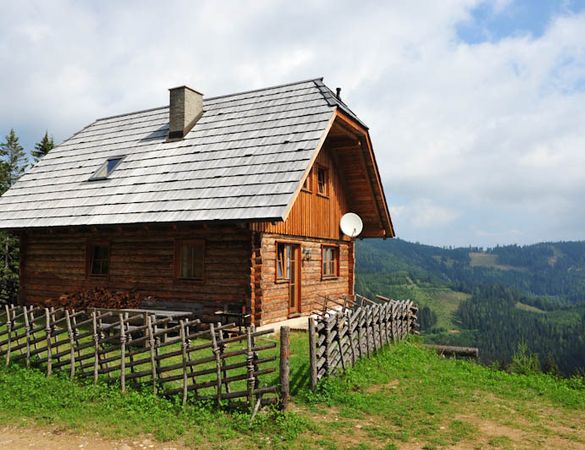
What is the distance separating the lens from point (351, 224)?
60.8 ft

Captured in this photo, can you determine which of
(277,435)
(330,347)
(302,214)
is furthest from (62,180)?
(277,435)

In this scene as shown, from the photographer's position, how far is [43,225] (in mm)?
15828

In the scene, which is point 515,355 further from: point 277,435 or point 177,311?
point 177,311

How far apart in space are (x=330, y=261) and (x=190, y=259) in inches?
228

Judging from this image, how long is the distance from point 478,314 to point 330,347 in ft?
671

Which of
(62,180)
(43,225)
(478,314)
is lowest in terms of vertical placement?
(478,314)

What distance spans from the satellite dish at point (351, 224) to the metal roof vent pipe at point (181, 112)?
6.48m

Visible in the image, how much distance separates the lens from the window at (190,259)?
14.2m

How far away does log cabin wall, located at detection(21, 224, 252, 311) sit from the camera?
13.5m

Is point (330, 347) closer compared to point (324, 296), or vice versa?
point (330, 347)

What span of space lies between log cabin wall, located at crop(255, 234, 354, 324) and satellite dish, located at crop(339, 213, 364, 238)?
0.52m

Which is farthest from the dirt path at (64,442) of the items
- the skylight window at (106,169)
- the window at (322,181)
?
the window at (322,181)

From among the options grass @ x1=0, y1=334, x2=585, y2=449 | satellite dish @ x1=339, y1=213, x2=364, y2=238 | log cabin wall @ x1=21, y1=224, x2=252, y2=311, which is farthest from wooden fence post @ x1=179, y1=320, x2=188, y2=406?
satellite dish @ x1=339, y1=213, x2=364, y2=238

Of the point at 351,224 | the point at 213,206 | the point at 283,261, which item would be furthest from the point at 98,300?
the point at 351,224
